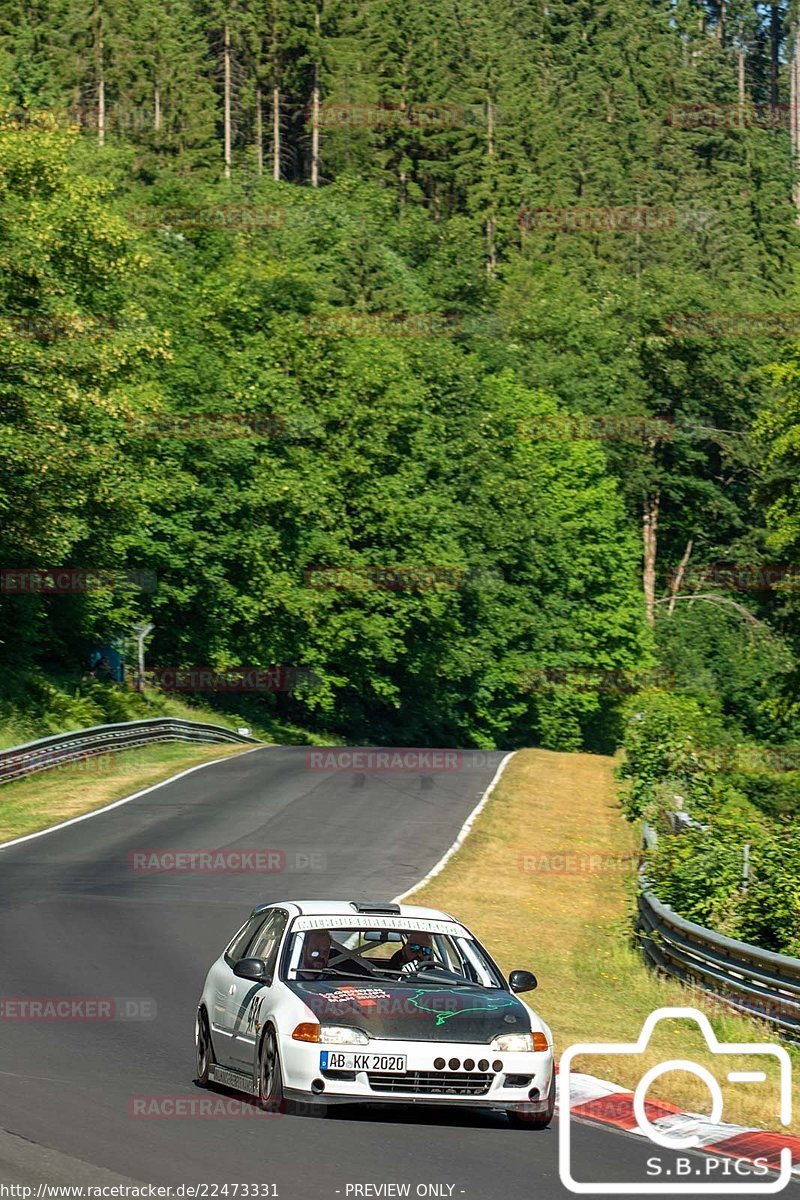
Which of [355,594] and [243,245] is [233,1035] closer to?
[355,594]

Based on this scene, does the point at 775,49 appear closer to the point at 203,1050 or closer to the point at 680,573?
the point at 680,573

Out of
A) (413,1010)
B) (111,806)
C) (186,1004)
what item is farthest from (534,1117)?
(111,806)

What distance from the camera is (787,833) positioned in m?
22.1

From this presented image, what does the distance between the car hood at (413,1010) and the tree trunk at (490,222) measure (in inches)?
4604

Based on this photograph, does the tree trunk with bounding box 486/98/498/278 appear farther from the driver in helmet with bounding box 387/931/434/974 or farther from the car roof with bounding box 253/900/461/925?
the driver in helmet with bounding box 387/931/434/974

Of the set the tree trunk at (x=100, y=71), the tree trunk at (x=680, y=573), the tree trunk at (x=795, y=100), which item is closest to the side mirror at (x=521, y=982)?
the tree trunk at (x=680, y=573)

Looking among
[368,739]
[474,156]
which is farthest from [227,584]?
[474,156]

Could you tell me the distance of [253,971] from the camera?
11.2 meters

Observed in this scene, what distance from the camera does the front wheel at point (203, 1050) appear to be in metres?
12.0

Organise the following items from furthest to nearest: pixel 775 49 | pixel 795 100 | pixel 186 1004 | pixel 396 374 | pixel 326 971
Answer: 1. pixel 775 49
2. pixel 795 100
3. pixel 396 374
4. pixel 186 1004
5. pixel 326 971

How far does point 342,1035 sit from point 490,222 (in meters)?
122

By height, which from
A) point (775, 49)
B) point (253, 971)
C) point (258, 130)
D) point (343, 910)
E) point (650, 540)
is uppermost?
point (775, 49)

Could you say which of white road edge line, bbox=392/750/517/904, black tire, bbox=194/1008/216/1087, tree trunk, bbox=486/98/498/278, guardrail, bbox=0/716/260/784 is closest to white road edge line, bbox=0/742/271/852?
guardrail, bbox=0/716/260/784

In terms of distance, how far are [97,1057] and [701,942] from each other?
25.8ft
